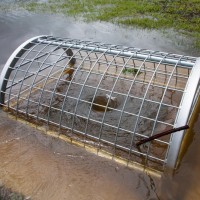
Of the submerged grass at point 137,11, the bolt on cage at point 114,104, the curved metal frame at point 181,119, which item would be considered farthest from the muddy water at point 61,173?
the submerged grass at point 137,11

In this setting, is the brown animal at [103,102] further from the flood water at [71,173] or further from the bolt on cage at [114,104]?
the flood water at [71,173]

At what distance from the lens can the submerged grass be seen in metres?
10.3

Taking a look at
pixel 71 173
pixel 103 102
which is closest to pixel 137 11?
pixel 103 102

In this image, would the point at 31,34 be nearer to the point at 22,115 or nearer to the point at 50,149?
the point at 22,115

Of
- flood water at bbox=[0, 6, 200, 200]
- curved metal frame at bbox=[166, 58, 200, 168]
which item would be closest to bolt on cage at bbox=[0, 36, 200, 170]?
curved metal frame at bbox=[166, 58, 200, 168]

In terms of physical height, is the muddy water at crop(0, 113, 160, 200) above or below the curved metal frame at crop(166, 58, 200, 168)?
below

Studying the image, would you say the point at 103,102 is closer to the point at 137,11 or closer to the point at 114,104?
the point at 114,104

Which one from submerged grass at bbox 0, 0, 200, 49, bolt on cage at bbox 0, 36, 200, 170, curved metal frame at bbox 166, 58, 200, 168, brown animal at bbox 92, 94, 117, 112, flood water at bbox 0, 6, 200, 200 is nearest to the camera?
curved metal frame at bbox 166, 58, 200, 168

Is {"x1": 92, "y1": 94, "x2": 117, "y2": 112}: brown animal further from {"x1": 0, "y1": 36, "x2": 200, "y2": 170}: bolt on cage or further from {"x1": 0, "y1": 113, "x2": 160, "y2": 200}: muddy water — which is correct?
{"x1": 0, "y1": 113, "x2": 160, "y2": 200}: muddy water

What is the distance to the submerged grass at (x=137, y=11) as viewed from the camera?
33.9 feet

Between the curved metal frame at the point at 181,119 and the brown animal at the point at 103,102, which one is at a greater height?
the curved metal frame at the point at 181,119

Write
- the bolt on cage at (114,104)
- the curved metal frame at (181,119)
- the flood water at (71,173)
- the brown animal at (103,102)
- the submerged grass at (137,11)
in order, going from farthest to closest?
the submerged grass at (137,11), the brown animal at (103,102), the bolt on cage at (114,104), the flood water at (71,173), the curved metal frame at (181,119)

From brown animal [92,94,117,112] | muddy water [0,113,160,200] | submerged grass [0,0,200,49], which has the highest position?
submerged grass [0,0,200,49]

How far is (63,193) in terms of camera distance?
4305 millimetres
